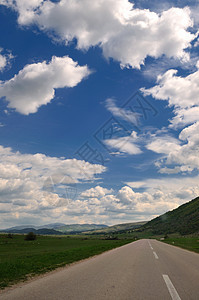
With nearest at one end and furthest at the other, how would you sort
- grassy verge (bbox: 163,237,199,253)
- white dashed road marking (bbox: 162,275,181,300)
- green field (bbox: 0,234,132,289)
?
white dashed road marking (bbox: 162,275,181,300)
green field (bbox: 0,234,132,289)
grassy verge (bbox: 163,237,199,253)

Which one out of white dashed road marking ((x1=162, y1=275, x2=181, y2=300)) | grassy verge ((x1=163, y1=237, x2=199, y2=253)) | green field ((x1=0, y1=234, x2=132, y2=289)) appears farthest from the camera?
grassy verge ((x1=163, y1=237, x2=199, y2=253))

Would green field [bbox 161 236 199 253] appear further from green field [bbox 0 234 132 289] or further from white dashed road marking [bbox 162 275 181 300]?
white dashed road marking [bbox 162 275 181 300]

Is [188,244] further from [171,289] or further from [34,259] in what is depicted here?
[171,289]

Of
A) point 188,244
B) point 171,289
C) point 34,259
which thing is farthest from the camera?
point 188,244

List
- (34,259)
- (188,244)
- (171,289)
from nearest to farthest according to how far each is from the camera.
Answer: (171,289) < (34,259) < (188,244)

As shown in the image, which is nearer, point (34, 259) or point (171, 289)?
point (171, 289)

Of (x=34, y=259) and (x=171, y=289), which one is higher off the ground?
(x=171, y=289)

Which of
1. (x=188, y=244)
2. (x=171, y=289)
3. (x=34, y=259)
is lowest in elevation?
(x=188, y=244)

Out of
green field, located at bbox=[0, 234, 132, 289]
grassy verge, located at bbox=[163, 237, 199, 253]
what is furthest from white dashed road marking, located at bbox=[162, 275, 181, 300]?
grassy verge, located at bbox=[163, 237, 199, 253]

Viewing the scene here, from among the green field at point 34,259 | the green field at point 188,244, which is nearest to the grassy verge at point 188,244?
the green field at point 188,244

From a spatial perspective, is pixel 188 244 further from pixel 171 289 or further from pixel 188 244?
pixel 171 289

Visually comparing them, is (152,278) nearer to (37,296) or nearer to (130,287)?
(130,287)

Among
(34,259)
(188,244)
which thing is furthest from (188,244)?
(34,259)

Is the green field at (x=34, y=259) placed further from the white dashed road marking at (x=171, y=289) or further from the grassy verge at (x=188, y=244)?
the grassy verge at (x=188, y=244)
